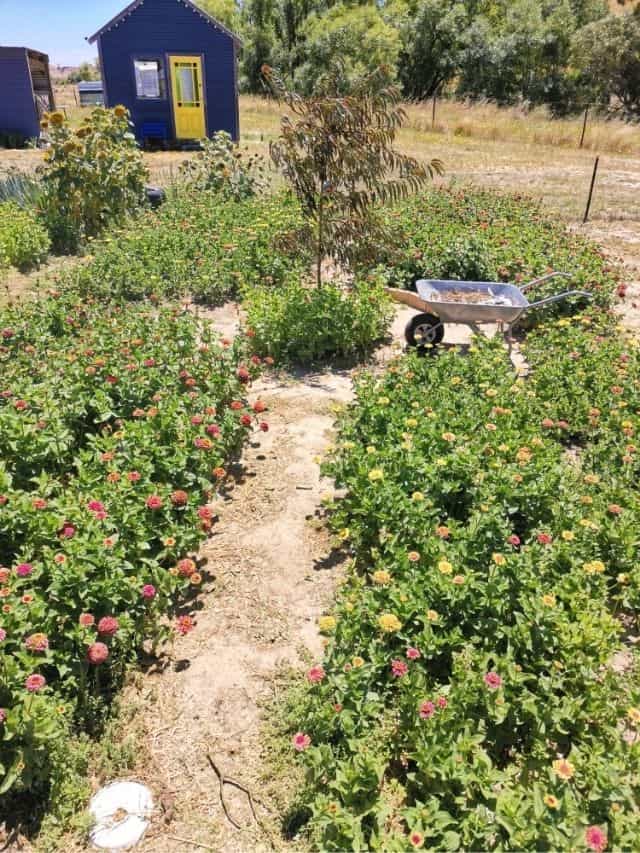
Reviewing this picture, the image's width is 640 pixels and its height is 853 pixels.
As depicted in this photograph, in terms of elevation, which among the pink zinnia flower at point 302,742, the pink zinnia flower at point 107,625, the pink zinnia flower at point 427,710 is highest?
the pink zinnia flower at point 107,625

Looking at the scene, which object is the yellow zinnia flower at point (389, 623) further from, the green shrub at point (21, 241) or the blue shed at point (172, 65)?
the blue shed at point (172, 65)

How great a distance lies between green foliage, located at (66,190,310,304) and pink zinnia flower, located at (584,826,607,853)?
5.66m

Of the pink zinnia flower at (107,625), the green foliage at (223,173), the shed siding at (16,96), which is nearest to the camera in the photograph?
the pink zinnia flower at (107,625)

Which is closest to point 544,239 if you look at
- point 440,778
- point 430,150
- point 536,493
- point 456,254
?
point 456,254

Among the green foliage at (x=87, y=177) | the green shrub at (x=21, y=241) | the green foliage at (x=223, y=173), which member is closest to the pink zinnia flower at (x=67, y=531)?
the green shrub at (x=21, y=241)

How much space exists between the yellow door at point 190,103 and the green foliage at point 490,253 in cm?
1135

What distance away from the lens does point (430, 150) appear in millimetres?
19953

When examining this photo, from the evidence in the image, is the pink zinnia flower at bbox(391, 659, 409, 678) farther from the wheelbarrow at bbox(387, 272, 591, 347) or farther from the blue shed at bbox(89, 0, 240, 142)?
the blue shed at bbox(89, 0, 240, 142)

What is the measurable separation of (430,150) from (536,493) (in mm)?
18931

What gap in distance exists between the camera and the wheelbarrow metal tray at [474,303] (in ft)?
18.7

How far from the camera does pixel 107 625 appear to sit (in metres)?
2.67

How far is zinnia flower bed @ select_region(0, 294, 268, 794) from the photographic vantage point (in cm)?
258

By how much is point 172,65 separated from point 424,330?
49.9ft

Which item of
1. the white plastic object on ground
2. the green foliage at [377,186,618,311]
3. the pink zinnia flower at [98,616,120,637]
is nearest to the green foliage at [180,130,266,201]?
the green foliage at [377,186,618,311]
